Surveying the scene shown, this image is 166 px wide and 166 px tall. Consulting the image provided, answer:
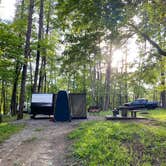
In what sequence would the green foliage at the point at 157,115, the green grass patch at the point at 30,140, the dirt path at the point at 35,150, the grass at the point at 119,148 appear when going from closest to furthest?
the dirt path at the point at 35,150 → the grass at the point at 119,148 → the green grass patch at the point at 30,140 → the green foliage at the point at 157,115

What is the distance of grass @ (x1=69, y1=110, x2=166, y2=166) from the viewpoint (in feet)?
22.9

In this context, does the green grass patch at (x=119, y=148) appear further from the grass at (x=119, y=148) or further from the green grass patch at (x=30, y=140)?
the green grass patch at (x=30, y=140)

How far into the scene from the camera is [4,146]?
8.75 metres

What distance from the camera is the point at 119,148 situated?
7930 millimetres

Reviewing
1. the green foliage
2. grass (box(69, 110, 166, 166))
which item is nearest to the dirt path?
grass (box(69, 110, 166, 166))

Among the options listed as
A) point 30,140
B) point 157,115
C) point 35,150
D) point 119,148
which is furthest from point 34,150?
point 157,115

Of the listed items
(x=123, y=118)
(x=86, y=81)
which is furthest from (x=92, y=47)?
(x=86, y=81)

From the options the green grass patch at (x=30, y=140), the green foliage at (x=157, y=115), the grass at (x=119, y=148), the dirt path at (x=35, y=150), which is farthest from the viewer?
the green foliage at (x=157, y=115)

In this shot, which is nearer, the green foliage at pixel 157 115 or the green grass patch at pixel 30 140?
the green grass patch at pixel 30 140

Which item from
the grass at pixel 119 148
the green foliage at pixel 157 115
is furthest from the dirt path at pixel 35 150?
the green foliage at pixel 157 115

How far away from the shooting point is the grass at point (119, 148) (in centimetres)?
699

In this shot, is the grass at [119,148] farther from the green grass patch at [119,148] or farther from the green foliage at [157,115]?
the green foliage at [157,115]

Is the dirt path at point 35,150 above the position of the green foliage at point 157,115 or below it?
below

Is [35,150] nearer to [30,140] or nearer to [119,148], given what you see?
[30,140]
